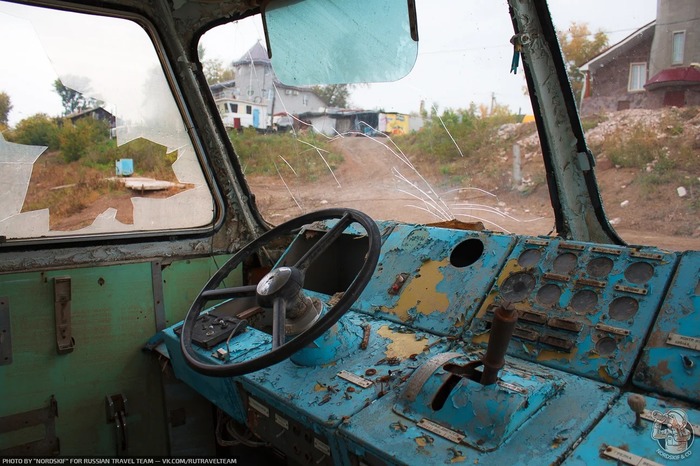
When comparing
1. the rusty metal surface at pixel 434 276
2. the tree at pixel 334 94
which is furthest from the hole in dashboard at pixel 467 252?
the tree at pixel 334 94

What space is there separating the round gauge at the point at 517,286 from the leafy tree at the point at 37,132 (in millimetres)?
1953

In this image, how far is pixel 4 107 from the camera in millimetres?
2139

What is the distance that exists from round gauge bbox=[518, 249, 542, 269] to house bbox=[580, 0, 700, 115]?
568mm

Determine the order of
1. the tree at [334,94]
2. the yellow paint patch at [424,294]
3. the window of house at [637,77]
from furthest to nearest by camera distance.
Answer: the tree at [334,94]
the yellow paint patch at [424,294]
the window of house at [637,77]

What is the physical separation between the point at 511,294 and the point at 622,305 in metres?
0.33

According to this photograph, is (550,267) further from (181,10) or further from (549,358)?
(181,10)

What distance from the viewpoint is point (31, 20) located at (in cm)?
217

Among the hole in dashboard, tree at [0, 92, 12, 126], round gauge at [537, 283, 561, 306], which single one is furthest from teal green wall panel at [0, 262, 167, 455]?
round gauge at [537, 283, 561, 306]

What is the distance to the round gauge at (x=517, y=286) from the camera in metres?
1.69

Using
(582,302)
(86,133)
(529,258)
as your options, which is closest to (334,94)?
(86,133)

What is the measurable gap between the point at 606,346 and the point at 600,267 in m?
0.27

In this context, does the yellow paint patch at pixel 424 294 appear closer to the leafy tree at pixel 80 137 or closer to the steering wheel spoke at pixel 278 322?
the steering wheel spoke at pixel 278 322

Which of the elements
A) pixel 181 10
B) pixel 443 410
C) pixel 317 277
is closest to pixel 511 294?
pixel 443 410

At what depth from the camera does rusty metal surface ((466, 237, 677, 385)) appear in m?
1.42
